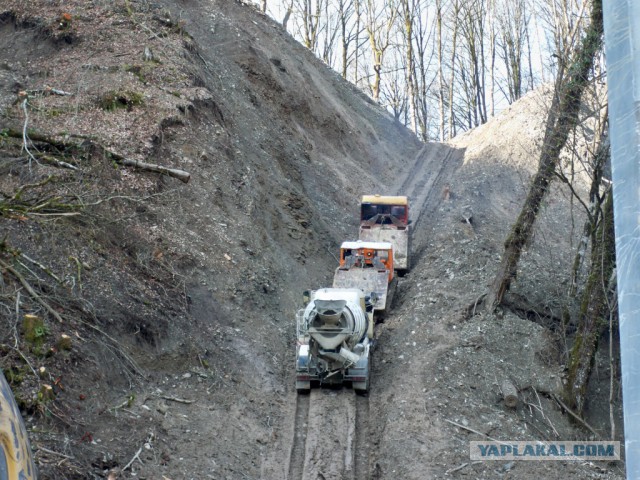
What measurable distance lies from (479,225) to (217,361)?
14359 millimetres

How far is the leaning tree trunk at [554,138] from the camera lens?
17.8 metres

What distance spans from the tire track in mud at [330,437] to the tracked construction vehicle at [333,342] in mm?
367

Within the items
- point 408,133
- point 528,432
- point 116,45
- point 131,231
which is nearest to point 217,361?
point 131,231

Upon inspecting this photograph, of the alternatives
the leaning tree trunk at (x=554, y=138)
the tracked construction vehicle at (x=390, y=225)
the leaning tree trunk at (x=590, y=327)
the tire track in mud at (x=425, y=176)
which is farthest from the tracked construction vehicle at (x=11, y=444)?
the tire track in mud at (x=425, y=176)

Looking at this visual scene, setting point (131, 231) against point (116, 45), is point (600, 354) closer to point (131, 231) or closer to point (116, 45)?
point (131, 231)

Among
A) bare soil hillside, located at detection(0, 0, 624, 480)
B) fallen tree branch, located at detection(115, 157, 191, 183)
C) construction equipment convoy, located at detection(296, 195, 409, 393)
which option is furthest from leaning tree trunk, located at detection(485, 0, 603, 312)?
fallen tree branch, located at detection(115, 157, 191, 183)

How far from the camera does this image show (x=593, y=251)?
17.8m

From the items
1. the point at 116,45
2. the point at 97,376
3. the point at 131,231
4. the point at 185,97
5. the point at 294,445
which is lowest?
the point at 294,445

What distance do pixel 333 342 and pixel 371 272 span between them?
205 inches

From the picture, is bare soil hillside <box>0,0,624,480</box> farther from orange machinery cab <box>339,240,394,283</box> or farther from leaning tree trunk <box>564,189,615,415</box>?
orange machinery cab <box>339,240,394,283</box>

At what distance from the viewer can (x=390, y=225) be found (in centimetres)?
2575

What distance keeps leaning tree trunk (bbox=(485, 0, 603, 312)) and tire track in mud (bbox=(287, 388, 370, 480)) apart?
5.64 metres

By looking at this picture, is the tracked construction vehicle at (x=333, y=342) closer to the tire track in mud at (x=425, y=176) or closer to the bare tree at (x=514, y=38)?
the tire track in mud at (x=425, y=176)

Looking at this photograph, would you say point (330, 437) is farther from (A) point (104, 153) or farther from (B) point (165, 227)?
(A) point (104, 153)
